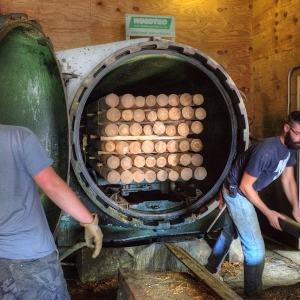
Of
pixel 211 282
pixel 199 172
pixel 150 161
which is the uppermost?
pixel 150 161

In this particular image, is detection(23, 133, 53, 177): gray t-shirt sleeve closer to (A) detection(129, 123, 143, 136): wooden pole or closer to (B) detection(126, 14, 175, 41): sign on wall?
(A) detection(129, 123, 143, 136): wooden pole

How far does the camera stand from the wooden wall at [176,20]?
495cm

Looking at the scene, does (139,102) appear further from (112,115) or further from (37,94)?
(37,94)

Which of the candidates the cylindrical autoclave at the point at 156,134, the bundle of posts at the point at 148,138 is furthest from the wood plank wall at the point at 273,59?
the bundle of posts at the point at 148,138

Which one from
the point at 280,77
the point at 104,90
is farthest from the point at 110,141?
the point at 280,77

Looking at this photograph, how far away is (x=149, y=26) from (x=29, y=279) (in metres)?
3.57

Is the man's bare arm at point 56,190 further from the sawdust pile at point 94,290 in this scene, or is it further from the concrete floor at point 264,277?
the sawdust pile at point 94,290

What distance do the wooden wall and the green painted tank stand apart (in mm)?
1783

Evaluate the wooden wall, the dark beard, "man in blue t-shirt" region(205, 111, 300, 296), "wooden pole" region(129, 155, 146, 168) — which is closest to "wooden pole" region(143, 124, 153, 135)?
"wooden pole" region(129, 155, 146, 168)

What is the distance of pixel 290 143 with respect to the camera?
3.22 m

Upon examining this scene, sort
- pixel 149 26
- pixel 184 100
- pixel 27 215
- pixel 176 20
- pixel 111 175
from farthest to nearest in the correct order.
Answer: pixel 176 20, pixel 149 26, pixel 184 100, pixel 111 175, pixel 27 215

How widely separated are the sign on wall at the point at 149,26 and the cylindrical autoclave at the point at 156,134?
733 mm

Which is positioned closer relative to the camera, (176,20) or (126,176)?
(126,176)

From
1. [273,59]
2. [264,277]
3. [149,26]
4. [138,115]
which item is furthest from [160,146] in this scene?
[273,59]
